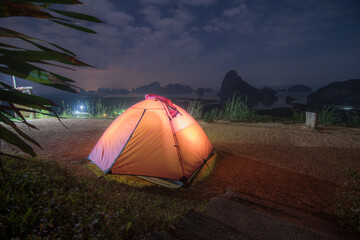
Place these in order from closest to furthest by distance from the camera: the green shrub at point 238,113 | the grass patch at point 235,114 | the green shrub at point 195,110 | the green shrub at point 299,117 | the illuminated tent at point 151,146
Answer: the illuminated tent at point 151,146
the green shrub at point 299,117
the grass patch at point 235,114
the green shrub at point 238,113
the green shrub at point 195,110

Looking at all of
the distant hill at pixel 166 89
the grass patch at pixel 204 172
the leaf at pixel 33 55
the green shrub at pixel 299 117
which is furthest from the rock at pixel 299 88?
the leaf at pixel 33 55

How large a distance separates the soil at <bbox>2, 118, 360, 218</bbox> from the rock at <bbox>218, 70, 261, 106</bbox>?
58.5m

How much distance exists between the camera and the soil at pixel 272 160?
337 centimetres

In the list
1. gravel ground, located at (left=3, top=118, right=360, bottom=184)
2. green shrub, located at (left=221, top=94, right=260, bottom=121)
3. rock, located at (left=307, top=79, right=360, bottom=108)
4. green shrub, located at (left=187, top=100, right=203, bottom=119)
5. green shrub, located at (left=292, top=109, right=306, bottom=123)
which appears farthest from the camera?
rock, located at (left=307, top=79, right=360, bottom=108)

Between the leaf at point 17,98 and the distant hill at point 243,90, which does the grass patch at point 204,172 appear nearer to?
the leaf at point 17,98

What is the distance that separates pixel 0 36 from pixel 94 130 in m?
6.95

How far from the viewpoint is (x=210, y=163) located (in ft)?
15.2

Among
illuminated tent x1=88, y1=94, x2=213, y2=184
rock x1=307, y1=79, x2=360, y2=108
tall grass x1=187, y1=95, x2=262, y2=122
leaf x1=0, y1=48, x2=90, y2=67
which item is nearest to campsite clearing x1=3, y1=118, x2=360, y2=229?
illuminated tent x1=88, y1=94, x2=213, y2=184

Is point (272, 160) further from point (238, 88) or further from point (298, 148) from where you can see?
point (238, 88)

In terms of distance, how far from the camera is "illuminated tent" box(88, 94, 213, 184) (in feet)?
12.4

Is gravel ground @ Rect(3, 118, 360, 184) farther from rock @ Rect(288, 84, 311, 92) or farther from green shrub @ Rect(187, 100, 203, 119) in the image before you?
rock @ Rect(288, 84, 311, 92)

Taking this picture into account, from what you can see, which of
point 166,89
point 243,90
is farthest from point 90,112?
point 166,89

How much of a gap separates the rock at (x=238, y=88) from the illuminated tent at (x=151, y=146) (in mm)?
61279

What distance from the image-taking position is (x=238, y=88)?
64.9 m
